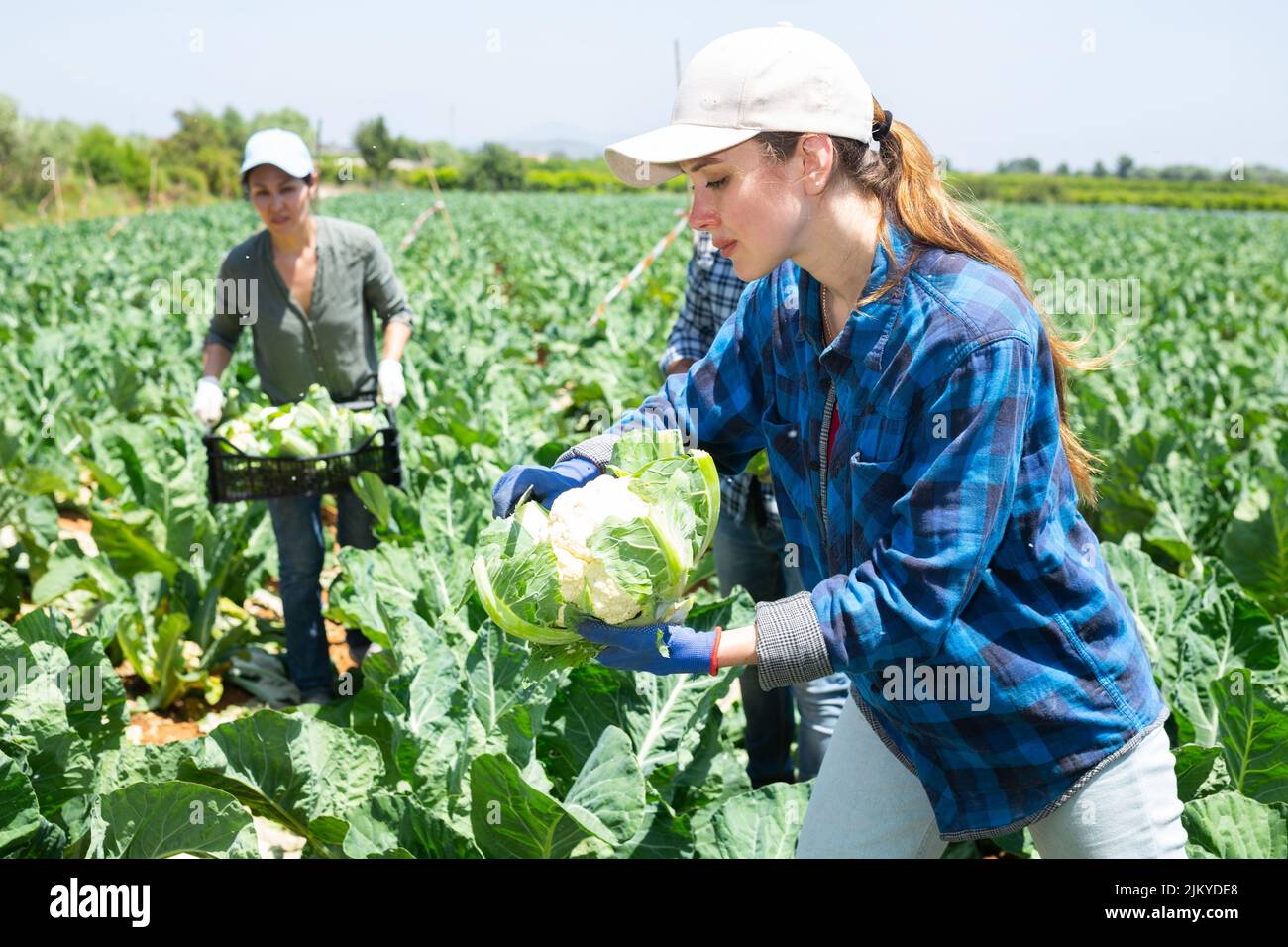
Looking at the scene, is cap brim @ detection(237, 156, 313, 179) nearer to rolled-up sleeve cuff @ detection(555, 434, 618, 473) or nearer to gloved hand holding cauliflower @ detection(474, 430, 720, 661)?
rolled-up sleeve cuff @ detection(555, 434, 618, 473)

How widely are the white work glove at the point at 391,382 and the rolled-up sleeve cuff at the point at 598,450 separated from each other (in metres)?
2.04

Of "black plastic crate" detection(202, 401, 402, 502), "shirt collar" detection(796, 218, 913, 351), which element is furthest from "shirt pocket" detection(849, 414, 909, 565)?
"black plastic crate" detection(202, 401, 402, 502)

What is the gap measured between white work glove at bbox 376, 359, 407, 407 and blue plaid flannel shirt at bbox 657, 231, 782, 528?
113 cm

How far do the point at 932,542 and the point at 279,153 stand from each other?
307cm

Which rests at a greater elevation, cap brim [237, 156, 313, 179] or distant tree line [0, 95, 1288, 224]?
distant tree line [0, 95, 1288, 224]

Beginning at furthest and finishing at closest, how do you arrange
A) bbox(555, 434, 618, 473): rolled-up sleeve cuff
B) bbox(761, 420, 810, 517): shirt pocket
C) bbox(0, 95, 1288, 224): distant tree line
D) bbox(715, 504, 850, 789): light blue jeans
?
bbox(0, 95, 1288, 224): distant tree line
bbox(715, 504, 850, 789): light blue jeans
bbox(555, 434, 618, 473): rolled-up sleeve cuff
bbox(761, 420, 810, 517): shirt pocket

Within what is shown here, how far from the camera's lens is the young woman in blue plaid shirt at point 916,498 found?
1.69 m

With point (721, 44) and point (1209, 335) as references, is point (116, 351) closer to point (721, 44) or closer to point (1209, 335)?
point (721, 44)

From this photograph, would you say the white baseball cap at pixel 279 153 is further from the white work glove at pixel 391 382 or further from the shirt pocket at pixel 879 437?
the shirt pocket at pixel 879 437

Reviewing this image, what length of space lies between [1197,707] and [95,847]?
109 inches

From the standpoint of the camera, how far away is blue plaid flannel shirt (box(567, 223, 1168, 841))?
1.67 metres

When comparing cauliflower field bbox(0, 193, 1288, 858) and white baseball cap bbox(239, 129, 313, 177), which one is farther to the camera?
white baseball cap bbox(239, 129, 313, 177)

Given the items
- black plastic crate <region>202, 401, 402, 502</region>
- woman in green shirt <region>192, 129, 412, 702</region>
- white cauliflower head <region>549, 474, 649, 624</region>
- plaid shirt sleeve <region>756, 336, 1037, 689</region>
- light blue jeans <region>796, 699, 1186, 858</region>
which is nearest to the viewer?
plaid shirt sleeve <region>756, 336, 1037, 689</region>
